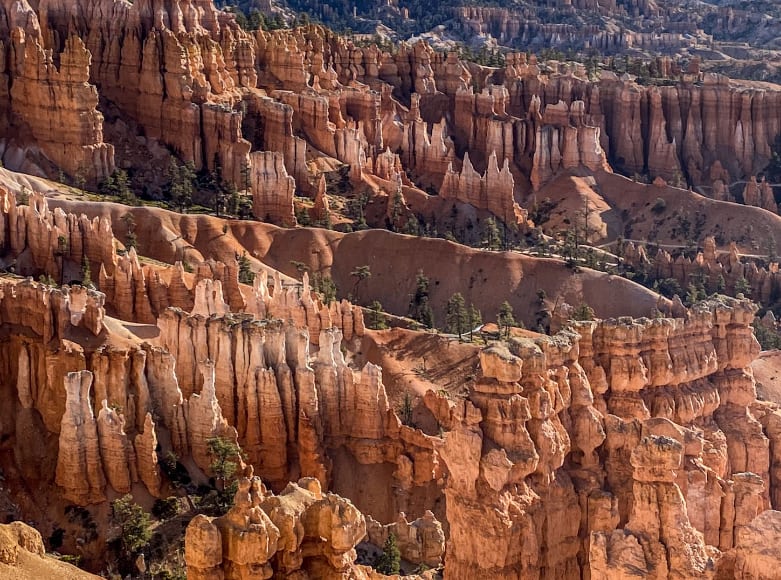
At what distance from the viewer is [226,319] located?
6303 cm

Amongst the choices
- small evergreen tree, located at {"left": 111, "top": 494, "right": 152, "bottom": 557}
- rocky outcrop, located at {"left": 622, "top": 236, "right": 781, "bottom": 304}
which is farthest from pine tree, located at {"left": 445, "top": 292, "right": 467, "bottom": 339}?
small evergreen tree, located at {"left": 111, "top": 494, "right": 152, "bottom": 557}

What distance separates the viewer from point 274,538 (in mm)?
32812

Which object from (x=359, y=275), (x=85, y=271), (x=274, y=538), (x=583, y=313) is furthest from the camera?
(x=359, y=275)

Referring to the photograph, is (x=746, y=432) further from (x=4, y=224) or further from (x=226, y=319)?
(x=4, y=224)

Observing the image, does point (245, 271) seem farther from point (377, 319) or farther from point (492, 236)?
point (492, 236)

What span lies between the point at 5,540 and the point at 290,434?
1116 inches

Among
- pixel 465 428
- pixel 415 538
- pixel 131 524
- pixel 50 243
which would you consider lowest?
pixel 415 538

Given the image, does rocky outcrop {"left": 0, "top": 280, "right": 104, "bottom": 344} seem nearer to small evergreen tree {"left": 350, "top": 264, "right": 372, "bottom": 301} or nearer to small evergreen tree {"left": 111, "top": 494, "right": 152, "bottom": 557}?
small evergreen tree {"left": 111, "top": 494, "right": 152, "bottom": 557}

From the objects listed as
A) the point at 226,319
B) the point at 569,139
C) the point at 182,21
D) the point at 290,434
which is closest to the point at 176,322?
the point at 226,319

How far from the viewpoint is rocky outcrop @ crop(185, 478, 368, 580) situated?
1280 inches

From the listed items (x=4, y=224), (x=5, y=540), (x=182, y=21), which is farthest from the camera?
(x=182, y=21)

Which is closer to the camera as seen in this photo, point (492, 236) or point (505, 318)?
point (505, 318)

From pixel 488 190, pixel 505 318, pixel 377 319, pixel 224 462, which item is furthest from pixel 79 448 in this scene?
pixel 488 190

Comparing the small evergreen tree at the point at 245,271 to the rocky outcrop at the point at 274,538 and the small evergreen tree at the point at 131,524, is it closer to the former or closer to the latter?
the small evergreen tree at the point at 131,524
